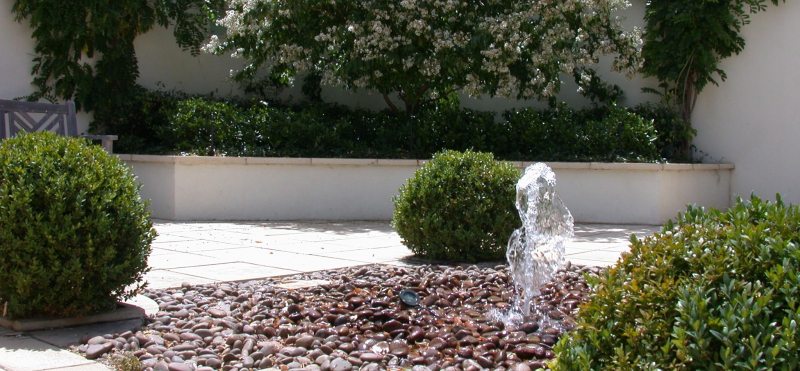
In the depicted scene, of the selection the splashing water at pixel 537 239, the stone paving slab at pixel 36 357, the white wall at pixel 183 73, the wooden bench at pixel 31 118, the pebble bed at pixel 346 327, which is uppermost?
the white wall at pixel 183 73

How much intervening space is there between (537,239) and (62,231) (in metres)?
2.76

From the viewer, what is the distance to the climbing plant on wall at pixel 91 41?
9.54 metres

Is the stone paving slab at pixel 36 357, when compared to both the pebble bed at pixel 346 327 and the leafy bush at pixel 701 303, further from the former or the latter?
the leafy bush at pixel 701 303

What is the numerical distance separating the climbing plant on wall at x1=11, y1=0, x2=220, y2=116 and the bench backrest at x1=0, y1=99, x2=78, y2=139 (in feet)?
7.58

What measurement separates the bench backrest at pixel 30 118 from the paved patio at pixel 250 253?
5.02 ft

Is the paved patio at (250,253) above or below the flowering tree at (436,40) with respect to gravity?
below

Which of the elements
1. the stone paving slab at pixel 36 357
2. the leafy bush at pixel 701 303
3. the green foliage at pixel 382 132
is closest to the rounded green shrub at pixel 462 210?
the stone paving slab at pixel 36 357

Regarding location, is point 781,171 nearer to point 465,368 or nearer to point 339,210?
point 339,210

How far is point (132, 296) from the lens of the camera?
3982 millimetres

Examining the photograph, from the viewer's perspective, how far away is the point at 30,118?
7.29 meters

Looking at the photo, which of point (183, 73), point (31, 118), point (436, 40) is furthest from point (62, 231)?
point (183, 73)

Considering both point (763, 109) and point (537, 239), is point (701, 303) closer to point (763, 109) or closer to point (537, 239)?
point (537, 239)

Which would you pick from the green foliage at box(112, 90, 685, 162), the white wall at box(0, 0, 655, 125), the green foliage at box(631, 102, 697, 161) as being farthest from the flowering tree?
the white wall at box(0, 0, 655, 125)

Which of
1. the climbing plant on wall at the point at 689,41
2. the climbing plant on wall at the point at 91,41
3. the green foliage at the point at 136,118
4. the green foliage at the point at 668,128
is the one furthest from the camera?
the green foliage at the point at 668,128
